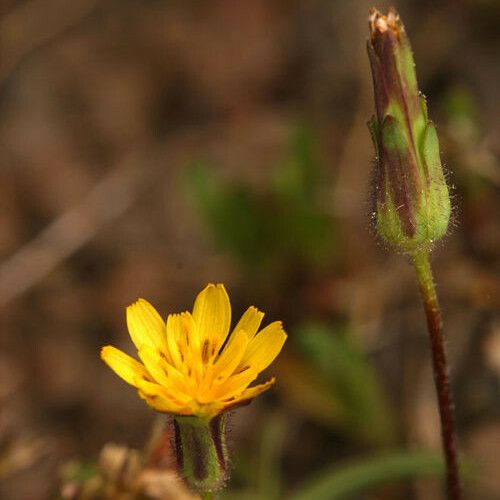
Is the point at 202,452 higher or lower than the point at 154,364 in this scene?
lower

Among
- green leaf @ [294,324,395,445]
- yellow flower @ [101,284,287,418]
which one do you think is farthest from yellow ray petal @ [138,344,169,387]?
green leaf @ [294,324,395,445]

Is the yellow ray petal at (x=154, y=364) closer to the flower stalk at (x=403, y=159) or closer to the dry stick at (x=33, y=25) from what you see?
the flower stalk at (x=403, y=159)

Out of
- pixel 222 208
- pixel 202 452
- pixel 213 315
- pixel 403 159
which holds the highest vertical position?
pixel 222 208

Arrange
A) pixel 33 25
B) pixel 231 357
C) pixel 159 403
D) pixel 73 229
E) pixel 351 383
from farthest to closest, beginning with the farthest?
1. pixel 33 25
2. pixel 73 229
3. pixel 351 383
4. pixel 231 357
5. pixel 159 403

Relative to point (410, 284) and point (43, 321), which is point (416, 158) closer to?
point (410, 284)

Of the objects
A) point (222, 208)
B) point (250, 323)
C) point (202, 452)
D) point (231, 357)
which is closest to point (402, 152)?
point (250, 323)

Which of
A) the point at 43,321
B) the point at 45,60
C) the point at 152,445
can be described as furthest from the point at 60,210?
the point at 152,445

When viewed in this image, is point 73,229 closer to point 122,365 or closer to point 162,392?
point 122,365

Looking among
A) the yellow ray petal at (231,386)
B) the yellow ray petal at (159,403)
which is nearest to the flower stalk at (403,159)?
the yellow ray petal at (231,386)
